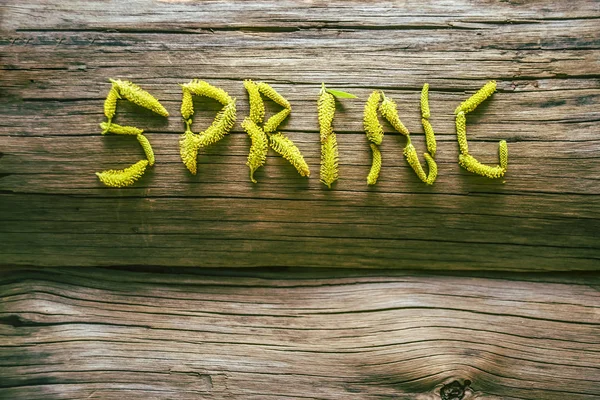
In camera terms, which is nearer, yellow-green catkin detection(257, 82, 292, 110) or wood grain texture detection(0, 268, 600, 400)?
yellow-green catkin detection(257, 82, 292, 110)

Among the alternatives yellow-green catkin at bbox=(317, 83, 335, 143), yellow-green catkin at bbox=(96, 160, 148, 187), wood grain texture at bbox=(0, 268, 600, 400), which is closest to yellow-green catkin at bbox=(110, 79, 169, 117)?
yellow-green catkin at bbox=(96, 160, 148, 187)

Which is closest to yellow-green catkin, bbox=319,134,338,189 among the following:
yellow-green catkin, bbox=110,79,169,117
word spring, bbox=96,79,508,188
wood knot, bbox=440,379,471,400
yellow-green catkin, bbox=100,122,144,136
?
word spring, bbox=96,79,508,188

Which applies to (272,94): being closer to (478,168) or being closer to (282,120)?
(282,120)

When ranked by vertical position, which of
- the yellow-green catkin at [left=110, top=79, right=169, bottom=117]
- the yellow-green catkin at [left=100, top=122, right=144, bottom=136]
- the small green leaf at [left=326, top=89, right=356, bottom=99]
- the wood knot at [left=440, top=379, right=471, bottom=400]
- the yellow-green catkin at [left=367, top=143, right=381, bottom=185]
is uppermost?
the small green leaf at [left=326, top=89, right=356, bottom=99]

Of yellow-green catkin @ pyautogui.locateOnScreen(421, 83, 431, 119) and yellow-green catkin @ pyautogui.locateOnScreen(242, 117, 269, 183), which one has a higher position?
yellow-green catkin @ pyautogui.locateOnScreen(421, 83, 431, 119)

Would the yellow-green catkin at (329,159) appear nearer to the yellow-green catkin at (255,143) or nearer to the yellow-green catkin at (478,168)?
the yellow-green catkin at (255,143)

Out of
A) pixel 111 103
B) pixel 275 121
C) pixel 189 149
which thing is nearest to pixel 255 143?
pixel 275 121

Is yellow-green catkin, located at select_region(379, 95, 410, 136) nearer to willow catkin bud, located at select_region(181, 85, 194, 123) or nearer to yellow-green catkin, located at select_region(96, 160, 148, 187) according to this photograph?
willow catkin bud, located at select_region(181, 85, 194, 123)
